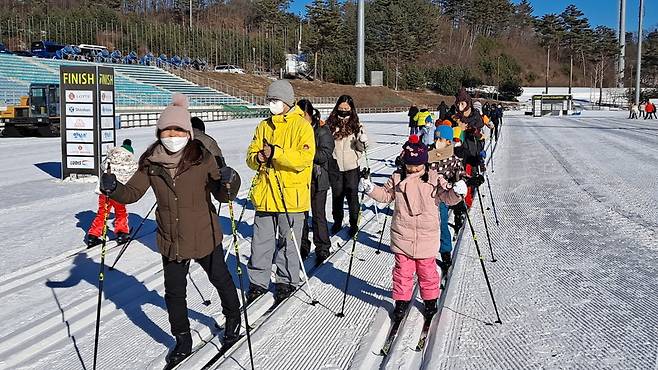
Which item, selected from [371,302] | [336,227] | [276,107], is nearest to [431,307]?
[371,302]

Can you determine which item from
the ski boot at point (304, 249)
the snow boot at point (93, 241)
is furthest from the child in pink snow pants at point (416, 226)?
the snow boot at point (93, 241)

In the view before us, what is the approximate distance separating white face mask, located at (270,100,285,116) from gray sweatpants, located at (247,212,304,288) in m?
0.86

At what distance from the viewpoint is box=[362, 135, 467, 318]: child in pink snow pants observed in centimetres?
475

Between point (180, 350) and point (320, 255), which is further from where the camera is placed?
point (320, 255)

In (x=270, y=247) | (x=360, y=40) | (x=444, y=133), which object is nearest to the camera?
(x=270, y=247)

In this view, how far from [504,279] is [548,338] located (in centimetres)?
154

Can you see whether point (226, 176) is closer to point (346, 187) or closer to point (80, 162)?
point (346, 187)

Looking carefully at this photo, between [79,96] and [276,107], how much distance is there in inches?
349

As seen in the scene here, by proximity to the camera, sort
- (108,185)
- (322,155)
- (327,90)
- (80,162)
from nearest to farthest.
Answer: (108,185) → (322,155) → (80,162) → (327,90)

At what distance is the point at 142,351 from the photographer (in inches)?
173

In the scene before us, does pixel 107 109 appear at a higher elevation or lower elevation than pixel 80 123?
higher

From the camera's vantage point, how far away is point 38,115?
2667cm

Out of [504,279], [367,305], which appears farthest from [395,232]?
[504,279]

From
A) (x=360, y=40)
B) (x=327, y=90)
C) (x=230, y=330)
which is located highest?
(x=360, y=40)
